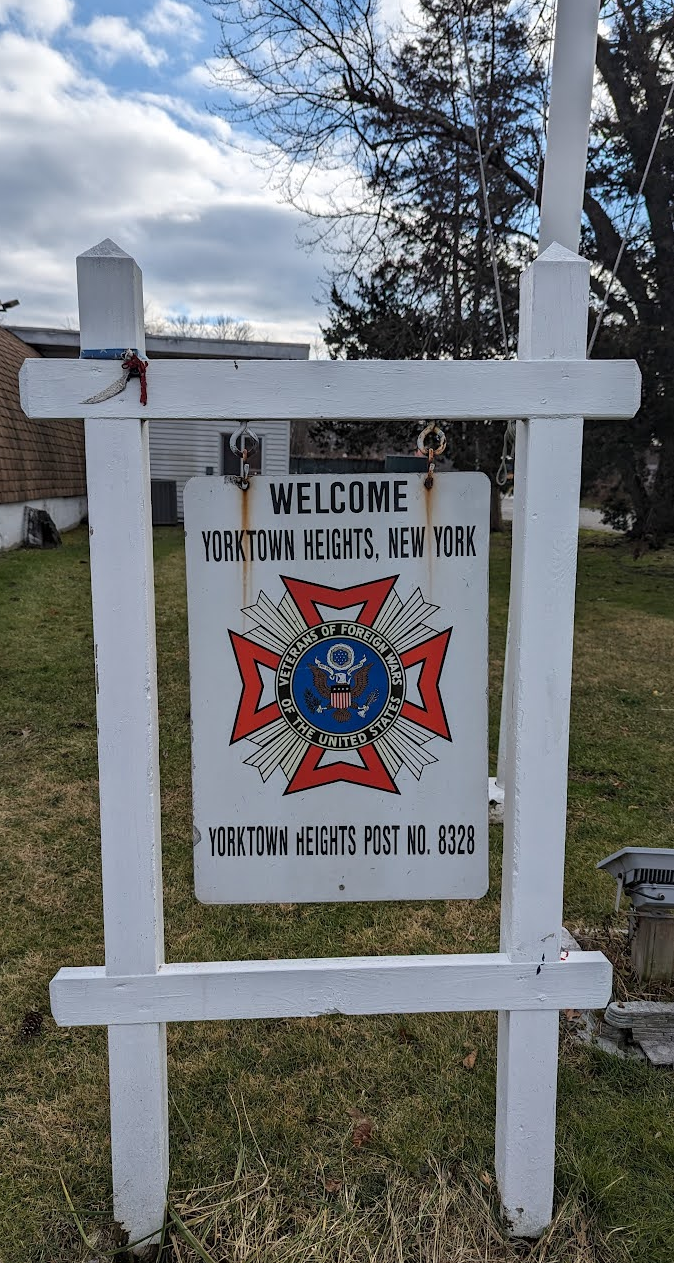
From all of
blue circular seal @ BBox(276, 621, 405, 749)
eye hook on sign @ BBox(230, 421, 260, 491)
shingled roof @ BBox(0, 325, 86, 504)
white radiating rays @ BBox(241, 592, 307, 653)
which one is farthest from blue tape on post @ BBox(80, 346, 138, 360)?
shingled roof @ BBox(0, 325, 86, 504)

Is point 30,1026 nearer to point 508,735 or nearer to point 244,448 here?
point 508,735

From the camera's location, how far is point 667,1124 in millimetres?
2156

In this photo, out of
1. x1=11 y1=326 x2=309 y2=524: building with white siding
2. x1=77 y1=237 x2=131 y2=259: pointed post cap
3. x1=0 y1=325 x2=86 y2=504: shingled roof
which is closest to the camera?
x1=77 y1=237 x2=131 y2=259: pointed post cap

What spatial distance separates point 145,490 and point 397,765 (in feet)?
2.54

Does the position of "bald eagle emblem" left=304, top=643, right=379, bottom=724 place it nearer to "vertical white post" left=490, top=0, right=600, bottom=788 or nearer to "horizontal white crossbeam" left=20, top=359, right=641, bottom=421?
"horizontal white crossbeam" left=20, top=359, right=641, bottom=421

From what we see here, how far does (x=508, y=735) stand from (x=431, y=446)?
63 cm

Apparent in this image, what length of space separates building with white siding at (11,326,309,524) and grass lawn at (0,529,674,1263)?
43.8 ft

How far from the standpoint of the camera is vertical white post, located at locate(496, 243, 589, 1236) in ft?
5.28

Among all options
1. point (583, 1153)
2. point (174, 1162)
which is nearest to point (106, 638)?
point (174, 1162)

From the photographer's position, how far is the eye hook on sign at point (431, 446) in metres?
1.65

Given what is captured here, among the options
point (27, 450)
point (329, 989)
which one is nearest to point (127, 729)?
point (329, 989)

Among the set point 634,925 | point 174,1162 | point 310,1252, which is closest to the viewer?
point 310,1252

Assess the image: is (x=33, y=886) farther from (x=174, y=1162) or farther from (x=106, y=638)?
(x=106, y=638)

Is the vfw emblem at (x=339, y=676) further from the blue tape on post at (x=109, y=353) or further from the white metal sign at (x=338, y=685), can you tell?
the blue tape on post at (x=109, y=353)
